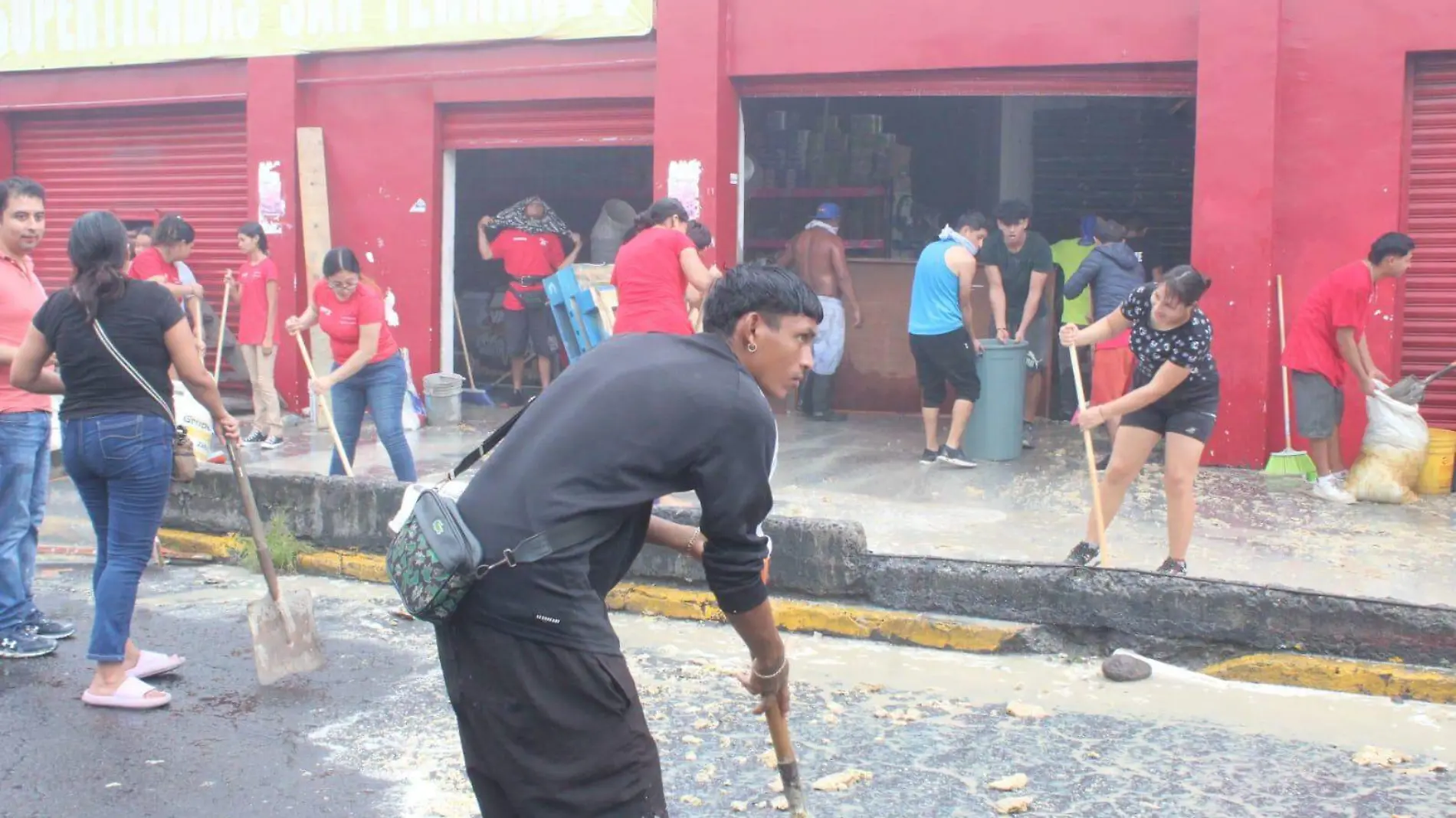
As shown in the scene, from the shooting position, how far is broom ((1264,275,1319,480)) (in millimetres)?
9258

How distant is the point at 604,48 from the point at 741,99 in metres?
1.18

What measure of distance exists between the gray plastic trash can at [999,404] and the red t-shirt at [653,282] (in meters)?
2.64

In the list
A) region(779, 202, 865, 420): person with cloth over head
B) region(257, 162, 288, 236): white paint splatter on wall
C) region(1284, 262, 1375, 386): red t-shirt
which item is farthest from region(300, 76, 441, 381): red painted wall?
region(1284, 262, 1375, 386): red t-shirt

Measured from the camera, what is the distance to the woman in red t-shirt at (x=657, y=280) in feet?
26.9

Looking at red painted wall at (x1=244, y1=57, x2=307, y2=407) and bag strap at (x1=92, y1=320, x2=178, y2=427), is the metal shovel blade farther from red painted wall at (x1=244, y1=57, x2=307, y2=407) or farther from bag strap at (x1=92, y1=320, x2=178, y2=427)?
red painted wall at (x1=244, y1=57, x2=307, y2=407)

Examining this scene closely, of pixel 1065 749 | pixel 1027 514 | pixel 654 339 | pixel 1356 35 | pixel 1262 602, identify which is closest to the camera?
pixel 654 339

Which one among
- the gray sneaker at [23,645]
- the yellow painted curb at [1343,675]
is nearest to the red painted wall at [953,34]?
the yellow painted curb at [1343,675]

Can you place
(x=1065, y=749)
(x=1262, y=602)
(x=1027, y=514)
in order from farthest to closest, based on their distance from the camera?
(x=1027, y=514) < (x=1262, y=602) < (x=1065, y=749)

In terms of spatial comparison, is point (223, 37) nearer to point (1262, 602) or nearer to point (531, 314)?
point (531, 314)

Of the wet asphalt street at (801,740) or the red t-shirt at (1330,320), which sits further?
the red t-shirt at (1330,320)

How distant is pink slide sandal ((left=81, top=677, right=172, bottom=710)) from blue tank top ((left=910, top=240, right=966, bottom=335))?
5.83m

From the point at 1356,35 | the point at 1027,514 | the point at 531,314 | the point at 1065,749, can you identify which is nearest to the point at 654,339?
the point at 1065,749

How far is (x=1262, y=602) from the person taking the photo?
574 cm

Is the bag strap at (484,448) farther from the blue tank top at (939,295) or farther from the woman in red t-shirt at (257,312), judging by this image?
the woman in red t-shirt at (257,312)
